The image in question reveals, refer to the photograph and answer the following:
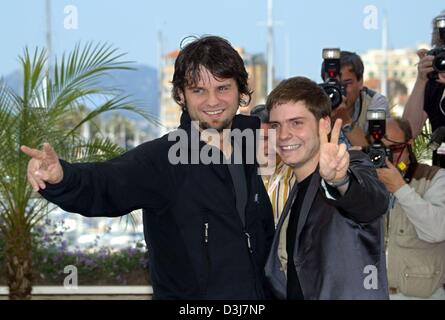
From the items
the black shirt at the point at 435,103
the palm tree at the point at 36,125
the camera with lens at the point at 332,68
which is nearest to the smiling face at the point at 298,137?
the camera with lens at the point at 332,68

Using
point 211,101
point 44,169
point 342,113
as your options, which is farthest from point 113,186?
point 342,113

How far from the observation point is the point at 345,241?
302cm

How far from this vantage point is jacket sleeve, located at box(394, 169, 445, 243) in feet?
14.4

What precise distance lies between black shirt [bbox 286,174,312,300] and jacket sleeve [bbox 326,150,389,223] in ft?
0.65

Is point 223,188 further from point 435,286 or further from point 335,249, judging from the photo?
point 435,286

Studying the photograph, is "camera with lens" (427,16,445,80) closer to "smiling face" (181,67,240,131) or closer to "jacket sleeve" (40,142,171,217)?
"smiling face" (181,67,240,131)

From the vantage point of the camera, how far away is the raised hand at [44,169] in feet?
9.23

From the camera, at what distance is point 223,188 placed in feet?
10.3

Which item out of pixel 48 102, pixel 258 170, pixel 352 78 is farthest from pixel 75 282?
pixel 258 170

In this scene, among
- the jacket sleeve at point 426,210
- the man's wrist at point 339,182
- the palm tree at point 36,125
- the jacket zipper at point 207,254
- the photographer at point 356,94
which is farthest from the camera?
the palm tree at point 36,125

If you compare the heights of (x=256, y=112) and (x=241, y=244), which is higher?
(x=256, y=112)

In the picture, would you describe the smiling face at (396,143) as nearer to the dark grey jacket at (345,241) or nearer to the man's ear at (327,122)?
the man's ear at (327,122)

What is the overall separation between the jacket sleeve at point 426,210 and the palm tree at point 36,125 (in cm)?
279
